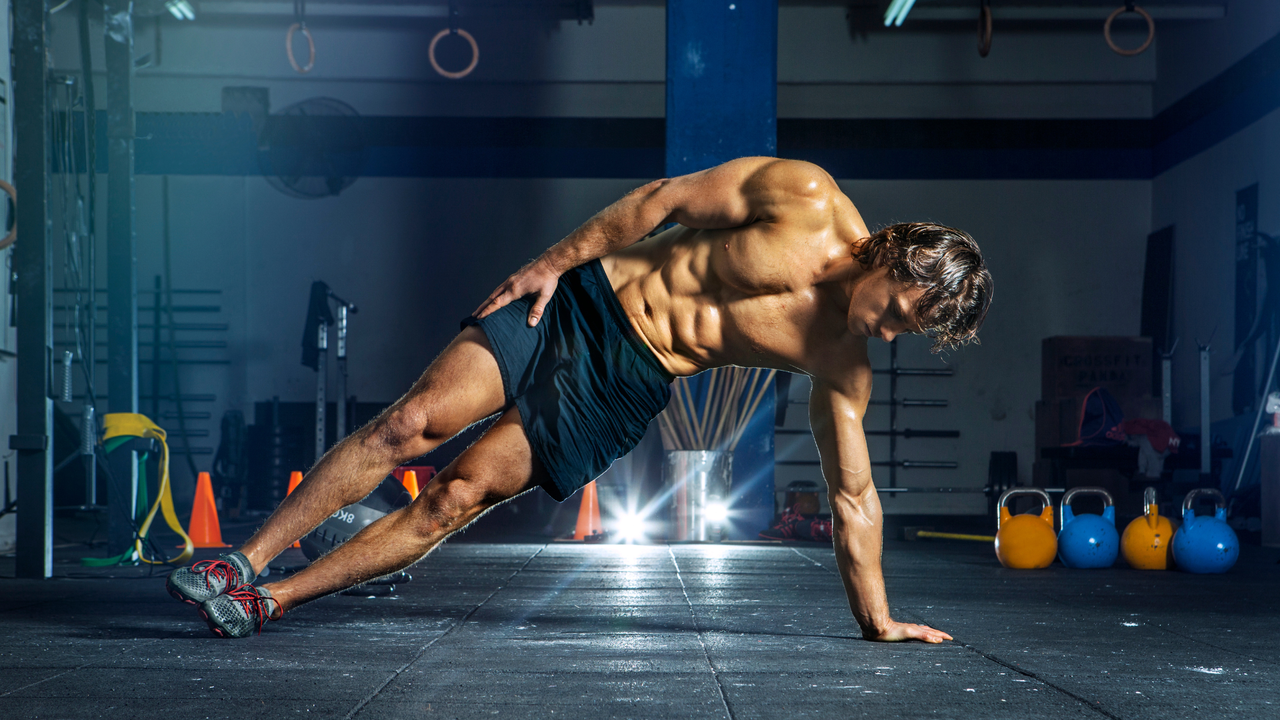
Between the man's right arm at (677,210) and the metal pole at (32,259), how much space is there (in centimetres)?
219

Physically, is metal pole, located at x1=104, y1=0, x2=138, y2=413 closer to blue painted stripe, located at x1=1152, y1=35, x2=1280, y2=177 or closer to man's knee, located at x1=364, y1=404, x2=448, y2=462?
man's knee, located at x1=364, y1=404, x2=448, y2=462

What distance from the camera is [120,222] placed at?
4586 millimetres

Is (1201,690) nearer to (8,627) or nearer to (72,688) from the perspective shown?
(72,688)

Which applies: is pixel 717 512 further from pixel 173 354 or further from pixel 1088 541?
pixel 173 354

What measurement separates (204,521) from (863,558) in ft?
14.9

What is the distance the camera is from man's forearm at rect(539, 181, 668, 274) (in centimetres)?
237

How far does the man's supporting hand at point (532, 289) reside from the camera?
238 centimetres

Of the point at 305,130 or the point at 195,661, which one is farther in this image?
the point at 305,130

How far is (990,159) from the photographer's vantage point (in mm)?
10109

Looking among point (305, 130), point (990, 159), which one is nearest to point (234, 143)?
point (305, 130)

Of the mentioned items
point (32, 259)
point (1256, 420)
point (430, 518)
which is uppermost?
point (32, 259)

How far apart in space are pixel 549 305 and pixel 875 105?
8.36 m

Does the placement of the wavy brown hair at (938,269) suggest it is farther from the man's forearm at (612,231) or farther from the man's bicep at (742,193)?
the man's forearm at (612,231)

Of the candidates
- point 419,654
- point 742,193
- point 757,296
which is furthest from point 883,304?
point 419,654
